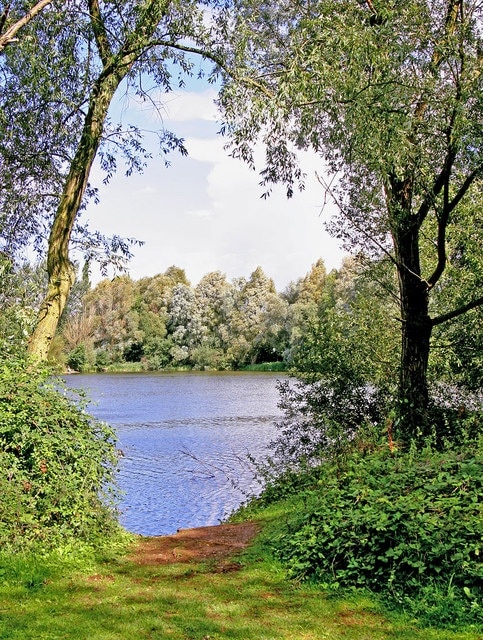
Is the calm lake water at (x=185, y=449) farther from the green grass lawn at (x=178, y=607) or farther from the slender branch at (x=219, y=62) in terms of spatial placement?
the slender branch at (x=219, y=62)

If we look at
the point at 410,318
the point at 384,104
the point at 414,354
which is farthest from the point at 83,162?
the point at 414,354

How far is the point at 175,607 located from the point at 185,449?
14385mm

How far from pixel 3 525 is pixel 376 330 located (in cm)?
861

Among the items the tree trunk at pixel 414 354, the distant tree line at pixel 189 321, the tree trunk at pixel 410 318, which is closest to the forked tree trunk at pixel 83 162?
the tree trunk at pixel 410 318

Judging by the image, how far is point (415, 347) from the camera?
32.5ft

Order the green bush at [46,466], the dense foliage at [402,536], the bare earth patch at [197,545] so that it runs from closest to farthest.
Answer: the dense foliage at [402,536], the green bush at [46,466], the bare earth patch at [197,545]

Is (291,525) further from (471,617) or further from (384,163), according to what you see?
(384,163)

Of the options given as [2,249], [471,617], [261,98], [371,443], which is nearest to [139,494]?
[2,249]

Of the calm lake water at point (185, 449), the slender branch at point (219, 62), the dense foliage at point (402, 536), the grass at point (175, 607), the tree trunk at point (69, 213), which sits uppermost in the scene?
the slender branch at point (219, 62)

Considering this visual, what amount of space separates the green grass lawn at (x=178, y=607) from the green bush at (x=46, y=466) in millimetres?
421

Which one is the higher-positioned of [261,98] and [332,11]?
[332,11]

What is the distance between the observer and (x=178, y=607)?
4812 millimetres

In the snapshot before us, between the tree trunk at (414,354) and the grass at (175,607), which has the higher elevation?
the tree trunk at (414,354)

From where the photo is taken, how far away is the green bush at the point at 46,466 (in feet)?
19.1
